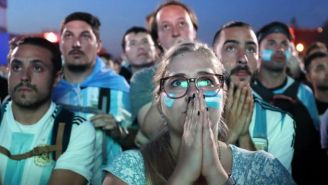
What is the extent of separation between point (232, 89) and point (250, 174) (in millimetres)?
856

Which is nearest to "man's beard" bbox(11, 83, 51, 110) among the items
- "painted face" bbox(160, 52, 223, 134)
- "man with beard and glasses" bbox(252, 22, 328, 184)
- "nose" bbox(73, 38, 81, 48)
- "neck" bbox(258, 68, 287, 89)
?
"nose" bbox(73, 38, 81, 48)

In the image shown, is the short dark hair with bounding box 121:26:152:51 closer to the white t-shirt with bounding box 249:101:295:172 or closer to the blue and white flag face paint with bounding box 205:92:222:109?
the white t-shirt with bounding box 249:101:295:172

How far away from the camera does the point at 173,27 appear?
3922 millimetres

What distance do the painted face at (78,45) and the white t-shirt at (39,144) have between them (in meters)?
0.87

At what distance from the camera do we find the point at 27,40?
3195 mm

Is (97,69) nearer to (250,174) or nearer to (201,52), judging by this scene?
(201,52)

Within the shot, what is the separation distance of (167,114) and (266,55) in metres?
2.52

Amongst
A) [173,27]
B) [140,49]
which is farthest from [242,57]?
[140,49]

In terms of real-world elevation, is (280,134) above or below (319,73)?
below

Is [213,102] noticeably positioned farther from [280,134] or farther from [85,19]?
[85,19]

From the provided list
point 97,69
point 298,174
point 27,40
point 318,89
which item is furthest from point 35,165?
point 318,89

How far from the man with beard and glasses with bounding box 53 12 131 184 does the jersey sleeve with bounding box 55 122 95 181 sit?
474 mm

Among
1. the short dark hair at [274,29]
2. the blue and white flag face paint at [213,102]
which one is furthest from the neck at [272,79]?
the blue and white flag face paint at [213,102]

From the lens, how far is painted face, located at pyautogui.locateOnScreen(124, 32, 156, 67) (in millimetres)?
5555
